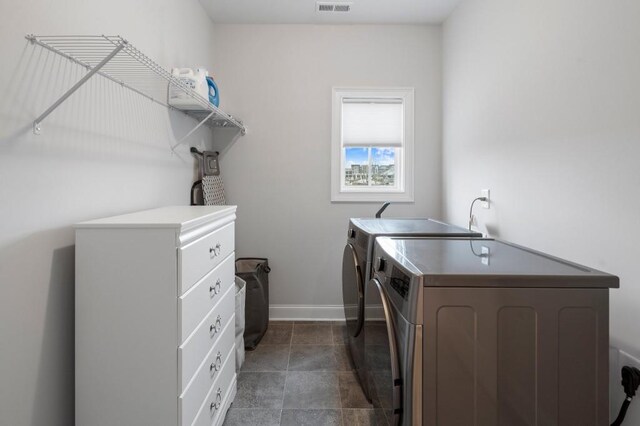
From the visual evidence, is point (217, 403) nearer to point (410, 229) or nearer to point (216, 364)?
point (216, 364)

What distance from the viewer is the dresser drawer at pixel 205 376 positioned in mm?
1174

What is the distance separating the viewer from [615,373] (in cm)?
119

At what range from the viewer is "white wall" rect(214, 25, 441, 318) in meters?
2.86

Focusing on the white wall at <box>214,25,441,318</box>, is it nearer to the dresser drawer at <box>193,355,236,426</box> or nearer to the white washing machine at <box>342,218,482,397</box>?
the white washing machine at <box>342,218,482,397</box>

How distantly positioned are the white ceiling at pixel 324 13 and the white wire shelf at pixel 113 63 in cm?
106

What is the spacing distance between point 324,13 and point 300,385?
269cm

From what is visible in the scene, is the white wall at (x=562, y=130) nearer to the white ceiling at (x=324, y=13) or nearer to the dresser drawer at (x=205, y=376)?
the white ceiling at (x=324, y=13)

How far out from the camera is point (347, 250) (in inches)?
82.4

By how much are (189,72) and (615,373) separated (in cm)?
240

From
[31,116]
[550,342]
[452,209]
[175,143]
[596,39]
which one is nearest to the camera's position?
[550,342]

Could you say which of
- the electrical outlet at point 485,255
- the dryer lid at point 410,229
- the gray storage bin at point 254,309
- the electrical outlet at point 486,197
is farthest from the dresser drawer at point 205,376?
the electrical outlet at point 486,197

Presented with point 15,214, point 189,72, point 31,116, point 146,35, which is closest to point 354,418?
point 15,214

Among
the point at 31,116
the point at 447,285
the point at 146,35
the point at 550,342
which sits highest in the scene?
the point at 146,35

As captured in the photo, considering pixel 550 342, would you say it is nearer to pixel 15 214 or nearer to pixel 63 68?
pixel 15 214
